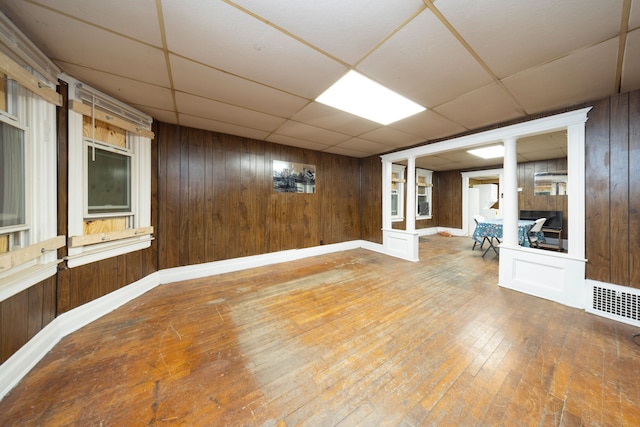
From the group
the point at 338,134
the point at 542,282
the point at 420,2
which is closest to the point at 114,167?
the point at 338,134

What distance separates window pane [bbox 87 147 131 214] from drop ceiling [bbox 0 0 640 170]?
0.71m

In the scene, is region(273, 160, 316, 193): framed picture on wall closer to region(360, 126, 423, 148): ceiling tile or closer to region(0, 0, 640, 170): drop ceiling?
region(360, 126, 423, 148): ceiling tile

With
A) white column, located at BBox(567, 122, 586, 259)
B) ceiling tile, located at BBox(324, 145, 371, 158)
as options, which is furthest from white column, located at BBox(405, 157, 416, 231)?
white column, located at BBox(567, 122, 586, 259)

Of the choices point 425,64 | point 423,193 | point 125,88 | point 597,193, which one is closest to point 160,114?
point 125,88

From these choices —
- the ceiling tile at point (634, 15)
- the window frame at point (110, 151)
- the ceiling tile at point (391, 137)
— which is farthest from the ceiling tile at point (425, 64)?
the window frame at point (110, 151)

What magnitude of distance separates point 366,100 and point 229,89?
152 cm

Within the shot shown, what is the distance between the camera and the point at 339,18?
1384 millimetres

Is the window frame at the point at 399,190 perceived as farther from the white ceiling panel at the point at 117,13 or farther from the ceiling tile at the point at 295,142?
the white ceiling panel at the point at 117,13

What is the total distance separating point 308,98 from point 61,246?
277cm

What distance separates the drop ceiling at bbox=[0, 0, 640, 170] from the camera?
4.35ft

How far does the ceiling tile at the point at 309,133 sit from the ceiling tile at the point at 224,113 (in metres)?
0.16

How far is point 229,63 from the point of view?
185cm

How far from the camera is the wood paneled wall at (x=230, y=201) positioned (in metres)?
3.39

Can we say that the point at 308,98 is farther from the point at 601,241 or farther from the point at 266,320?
→ the point at 601,241
